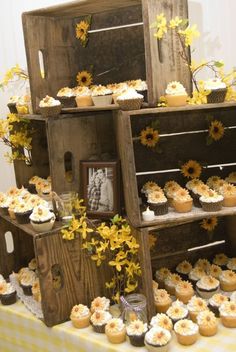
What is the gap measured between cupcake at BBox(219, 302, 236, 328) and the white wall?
4.25ft

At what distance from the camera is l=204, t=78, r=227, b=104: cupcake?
1.89m

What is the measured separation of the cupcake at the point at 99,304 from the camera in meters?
2.00

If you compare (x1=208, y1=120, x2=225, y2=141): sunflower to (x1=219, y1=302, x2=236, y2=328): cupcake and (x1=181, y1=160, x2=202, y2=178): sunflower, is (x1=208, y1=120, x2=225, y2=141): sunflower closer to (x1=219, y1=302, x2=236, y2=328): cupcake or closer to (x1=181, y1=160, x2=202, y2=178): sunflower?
(x1=181, y1=160, x2=202, y2=178): sunflower

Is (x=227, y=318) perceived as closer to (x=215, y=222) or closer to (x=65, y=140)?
(x=215, y=222)

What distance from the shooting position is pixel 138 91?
6.45 feet

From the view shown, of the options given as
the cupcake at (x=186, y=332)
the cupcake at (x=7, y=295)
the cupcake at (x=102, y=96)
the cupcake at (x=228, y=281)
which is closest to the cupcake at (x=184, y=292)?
the cupcake at (x=228, y=281)

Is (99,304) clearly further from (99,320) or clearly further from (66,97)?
(66,97)

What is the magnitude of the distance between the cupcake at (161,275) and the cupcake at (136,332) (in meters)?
0.47

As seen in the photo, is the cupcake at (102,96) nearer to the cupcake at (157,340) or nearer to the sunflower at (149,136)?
the sunflower at (149,136)

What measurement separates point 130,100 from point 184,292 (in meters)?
0.84

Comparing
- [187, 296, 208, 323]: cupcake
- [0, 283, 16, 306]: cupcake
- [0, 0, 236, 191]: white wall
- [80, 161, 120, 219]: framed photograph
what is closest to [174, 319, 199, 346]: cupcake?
[187, 296, 208, 323]: cupcake

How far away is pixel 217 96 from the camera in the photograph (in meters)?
1.90

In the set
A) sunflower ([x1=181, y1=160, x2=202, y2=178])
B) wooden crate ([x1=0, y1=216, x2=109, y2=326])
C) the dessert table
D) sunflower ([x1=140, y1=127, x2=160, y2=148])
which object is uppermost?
sunflower ([x1=140, y1=127, x2=160, y2=148])

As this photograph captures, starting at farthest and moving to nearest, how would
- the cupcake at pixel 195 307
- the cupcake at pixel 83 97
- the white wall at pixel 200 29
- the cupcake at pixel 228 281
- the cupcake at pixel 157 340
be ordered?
the white wall at pixel 200 29
the cupcake at pixel 228 281
the cupcake at pixel 83 97
the cupcake at pixel 195 307
the cupcake at pixel 157 340
